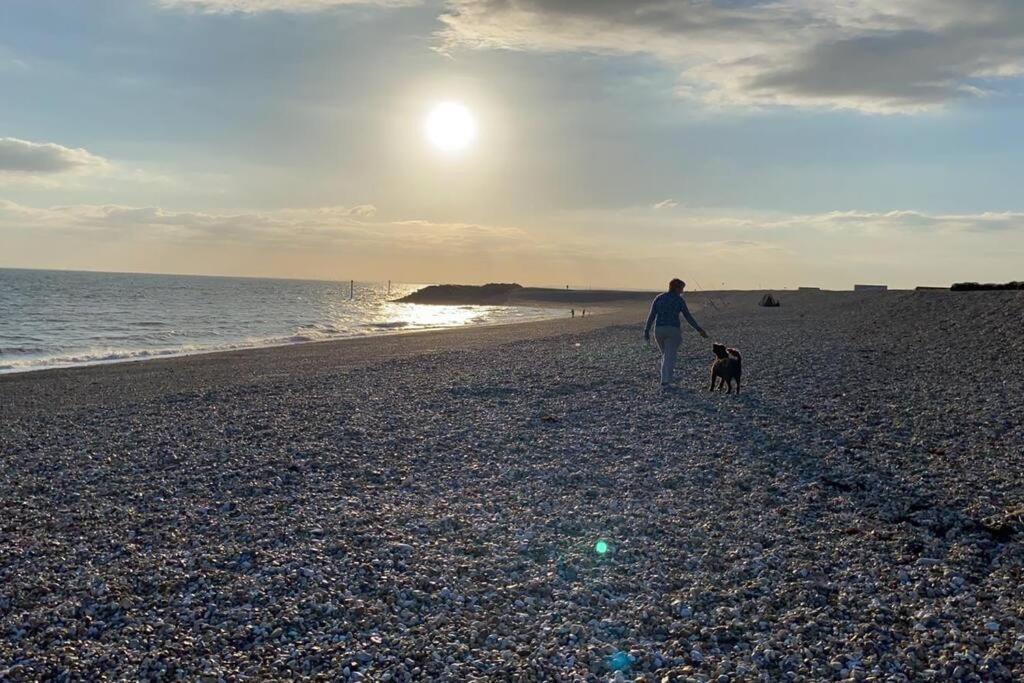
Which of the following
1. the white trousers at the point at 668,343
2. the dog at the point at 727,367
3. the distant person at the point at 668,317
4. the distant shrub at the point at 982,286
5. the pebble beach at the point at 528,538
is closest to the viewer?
the pebble beach at the point at 528,538

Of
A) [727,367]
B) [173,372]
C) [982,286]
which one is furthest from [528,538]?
[982,286]

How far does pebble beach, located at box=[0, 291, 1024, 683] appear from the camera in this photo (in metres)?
5.45

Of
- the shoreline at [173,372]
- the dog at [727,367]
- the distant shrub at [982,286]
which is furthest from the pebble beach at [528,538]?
the distant shrub at [982,286]

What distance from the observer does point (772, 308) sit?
174ft

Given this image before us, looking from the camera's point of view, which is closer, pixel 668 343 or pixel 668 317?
pixel 668 317

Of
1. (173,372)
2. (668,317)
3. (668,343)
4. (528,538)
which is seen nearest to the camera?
(528,538)

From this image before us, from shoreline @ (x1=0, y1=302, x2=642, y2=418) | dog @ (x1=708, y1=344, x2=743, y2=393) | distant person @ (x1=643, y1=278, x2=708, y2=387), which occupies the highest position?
distant person @ (x1=643, y1=278, x2=708, y2=387)

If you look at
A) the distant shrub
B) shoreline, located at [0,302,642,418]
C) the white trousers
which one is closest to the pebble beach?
the white trousers

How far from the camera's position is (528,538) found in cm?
779

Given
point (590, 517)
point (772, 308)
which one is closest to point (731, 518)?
point (590, 517)

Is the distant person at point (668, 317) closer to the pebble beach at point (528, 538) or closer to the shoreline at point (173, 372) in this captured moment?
the pebble beach at point (528, 538)

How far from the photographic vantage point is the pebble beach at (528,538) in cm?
545

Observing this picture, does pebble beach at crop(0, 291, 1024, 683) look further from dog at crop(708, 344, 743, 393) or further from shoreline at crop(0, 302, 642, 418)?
shoreline at crop(0, 302, 642, 418)

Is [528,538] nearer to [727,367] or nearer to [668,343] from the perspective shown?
[727,367]
